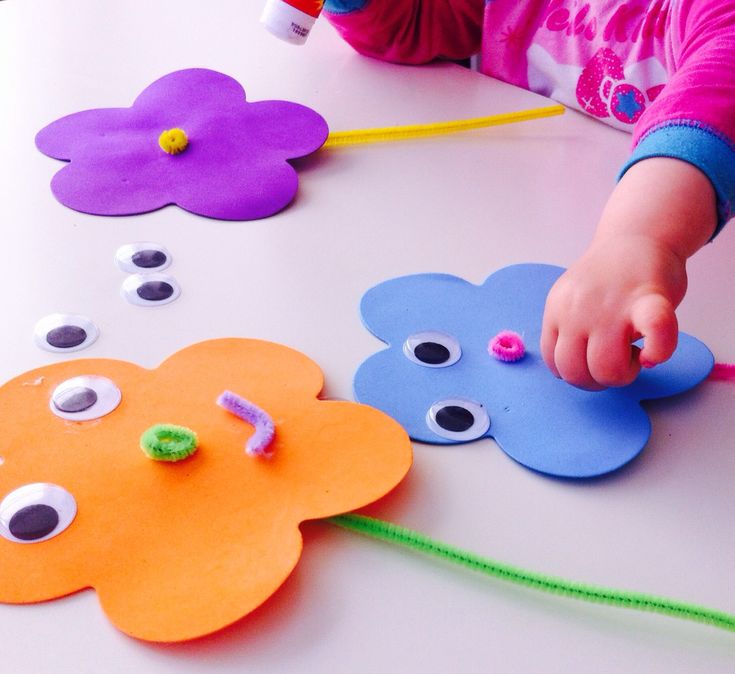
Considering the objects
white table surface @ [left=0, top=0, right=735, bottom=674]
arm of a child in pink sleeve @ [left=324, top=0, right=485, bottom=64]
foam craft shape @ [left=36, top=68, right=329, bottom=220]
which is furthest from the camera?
arm of a child in pink sleeve @ [left=324, top=0, right=485, bottom=64]

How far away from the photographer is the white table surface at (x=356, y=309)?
0.34m

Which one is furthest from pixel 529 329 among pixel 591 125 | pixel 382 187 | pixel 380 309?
pixel 591 125

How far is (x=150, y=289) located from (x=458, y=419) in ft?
0.63

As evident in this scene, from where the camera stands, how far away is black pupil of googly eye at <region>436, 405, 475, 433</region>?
0.43 m

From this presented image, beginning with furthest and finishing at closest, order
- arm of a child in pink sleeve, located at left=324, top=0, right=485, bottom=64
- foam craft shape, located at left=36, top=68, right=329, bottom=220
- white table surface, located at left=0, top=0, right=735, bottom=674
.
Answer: arm of a child in pink sleeve, located at left=324, top=0, right=485, bottom=64, foam craft shape, located at left=36, top=68, right=329, bottom=220, white table surface, located at left=0, top=0, right=735, bottom=674

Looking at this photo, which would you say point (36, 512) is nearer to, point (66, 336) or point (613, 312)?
point (66, 336)

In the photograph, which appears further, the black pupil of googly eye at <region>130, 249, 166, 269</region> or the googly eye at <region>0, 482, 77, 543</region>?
the black pupil of googly eye at <region>130, 249, 166, 269</region>

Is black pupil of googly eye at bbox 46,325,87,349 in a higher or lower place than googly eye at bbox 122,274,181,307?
lower

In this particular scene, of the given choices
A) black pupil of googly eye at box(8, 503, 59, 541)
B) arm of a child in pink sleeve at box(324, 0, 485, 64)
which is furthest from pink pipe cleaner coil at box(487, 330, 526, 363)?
arm of a child in pink sleeve at box(324, 0, 485, 64)

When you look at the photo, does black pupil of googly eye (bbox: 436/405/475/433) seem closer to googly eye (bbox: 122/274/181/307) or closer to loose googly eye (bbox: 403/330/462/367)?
loose googly eye (bbox: 403/330/462/367)

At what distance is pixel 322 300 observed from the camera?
0.51 m

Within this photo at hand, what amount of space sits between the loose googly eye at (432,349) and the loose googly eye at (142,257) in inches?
6.3

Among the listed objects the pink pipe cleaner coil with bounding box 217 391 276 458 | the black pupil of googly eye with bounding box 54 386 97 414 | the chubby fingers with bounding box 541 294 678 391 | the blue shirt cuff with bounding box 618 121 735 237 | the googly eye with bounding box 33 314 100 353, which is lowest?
the googly eye with bounding box 33 314 100 353

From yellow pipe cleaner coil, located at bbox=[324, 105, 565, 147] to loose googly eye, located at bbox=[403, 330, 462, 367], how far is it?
0.81 feet
